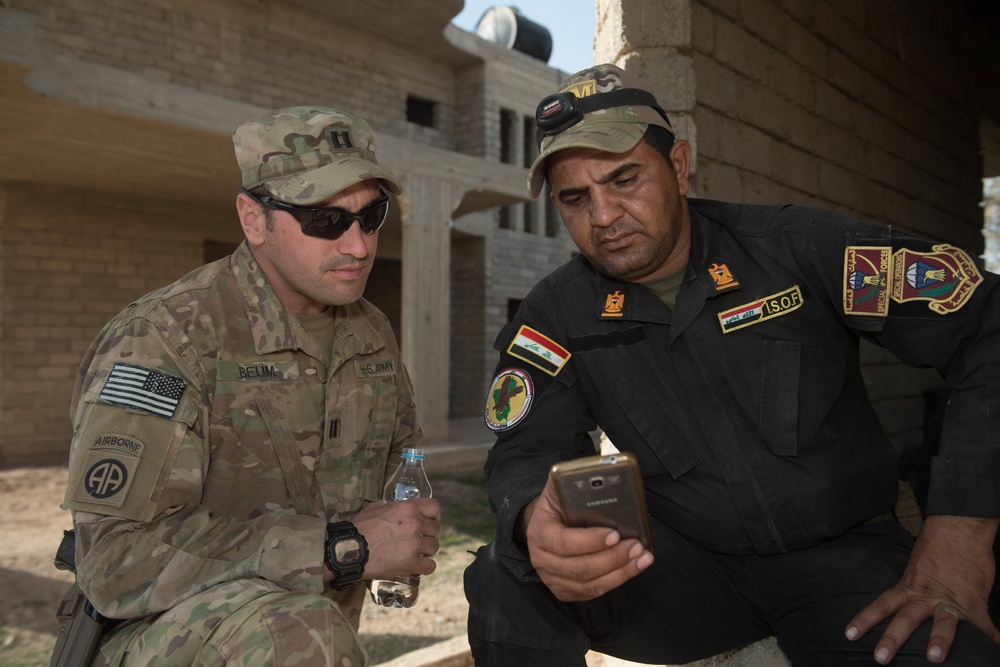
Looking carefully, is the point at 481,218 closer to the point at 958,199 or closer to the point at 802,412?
the point at 958,199

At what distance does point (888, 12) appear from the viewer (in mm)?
4621

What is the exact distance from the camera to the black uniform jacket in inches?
71.2

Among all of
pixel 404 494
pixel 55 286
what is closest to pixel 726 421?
pixel 404 494

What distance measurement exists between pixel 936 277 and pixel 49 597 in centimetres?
471

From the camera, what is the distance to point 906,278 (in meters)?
1.84

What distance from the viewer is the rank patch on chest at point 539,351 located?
2.08 metres

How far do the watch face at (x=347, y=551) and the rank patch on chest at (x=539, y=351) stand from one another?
0.68 meters

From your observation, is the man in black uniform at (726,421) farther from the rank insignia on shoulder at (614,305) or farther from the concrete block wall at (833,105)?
the concrete block wall at (833,105)

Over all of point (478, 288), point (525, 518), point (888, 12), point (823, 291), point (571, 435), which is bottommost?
point (525, 518)

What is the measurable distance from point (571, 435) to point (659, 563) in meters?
0.40

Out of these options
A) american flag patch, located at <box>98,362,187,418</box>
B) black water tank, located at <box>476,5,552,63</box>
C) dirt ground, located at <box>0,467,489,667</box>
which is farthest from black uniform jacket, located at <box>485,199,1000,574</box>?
black water tank, located at <box>476,5,552,63</box>

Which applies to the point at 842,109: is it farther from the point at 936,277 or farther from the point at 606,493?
the point at 606,493

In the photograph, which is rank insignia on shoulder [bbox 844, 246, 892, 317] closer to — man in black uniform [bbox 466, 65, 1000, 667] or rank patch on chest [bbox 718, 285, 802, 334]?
man in black uniform [bbox 466, 65, 1000, 667]

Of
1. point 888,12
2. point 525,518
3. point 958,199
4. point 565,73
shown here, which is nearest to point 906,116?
point 888,12
